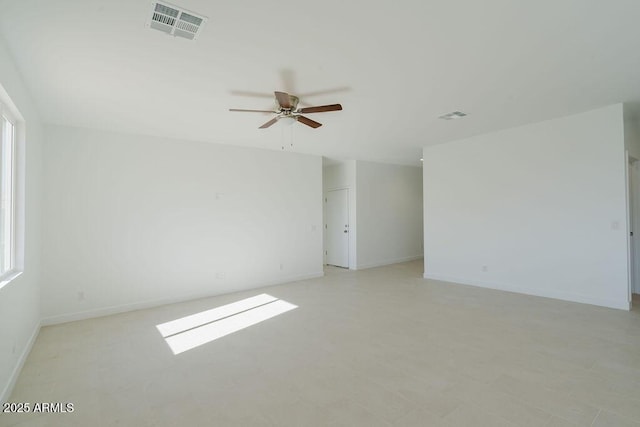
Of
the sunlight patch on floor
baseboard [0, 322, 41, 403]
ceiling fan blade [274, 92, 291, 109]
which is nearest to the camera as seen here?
baseboard [0, 322, 41, 403]

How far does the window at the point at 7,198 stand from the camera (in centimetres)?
275

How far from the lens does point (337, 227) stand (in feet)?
26.0

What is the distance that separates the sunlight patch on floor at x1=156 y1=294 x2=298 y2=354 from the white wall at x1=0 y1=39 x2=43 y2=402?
1.23 m

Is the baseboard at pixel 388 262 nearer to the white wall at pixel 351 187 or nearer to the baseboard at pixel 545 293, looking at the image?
the white wall at pixel 351 187

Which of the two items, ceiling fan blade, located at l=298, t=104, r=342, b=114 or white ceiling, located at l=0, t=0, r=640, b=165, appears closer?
white ceiling, located at l=0, t=0, r=640, b=165

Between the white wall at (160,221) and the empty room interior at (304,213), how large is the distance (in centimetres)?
3

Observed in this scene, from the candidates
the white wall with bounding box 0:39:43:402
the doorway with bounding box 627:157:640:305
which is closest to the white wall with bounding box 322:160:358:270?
the doorway with bounding box 627:157:640:305

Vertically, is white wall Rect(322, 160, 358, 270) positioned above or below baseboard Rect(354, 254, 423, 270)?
above

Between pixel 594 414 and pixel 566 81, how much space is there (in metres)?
3.14

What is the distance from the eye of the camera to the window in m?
2.75

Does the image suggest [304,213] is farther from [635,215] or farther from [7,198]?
[635,215]

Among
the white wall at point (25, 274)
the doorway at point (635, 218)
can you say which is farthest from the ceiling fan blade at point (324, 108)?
the doorway at point (635, 218)

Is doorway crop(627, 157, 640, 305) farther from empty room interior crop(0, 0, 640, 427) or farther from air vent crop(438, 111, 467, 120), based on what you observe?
air vent crop(438, 111, 467, 120)

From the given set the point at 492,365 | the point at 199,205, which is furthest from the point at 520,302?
the point at 199,205
